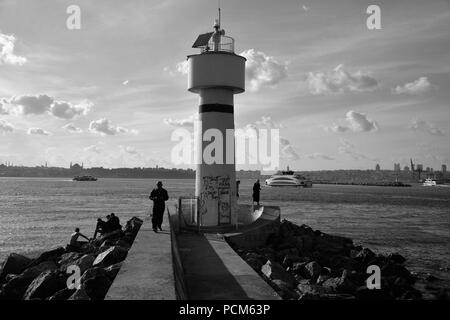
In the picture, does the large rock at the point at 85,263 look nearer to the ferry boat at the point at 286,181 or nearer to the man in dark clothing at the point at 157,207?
the man in dark clothing at the point at 157,207

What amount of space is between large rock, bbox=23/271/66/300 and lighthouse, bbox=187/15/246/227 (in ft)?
20.5

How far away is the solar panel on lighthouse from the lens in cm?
1541

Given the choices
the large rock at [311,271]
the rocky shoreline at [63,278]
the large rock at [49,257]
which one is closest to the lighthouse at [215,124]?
the rocky shoreline at [63,278]

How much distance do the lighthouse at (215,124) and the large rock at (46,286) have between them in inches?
246

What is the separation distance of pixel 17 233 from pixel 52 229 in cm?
→ 225

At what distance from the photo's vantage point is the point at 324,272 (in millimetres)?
12195

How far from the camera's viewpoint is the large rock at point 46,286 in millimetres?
9203

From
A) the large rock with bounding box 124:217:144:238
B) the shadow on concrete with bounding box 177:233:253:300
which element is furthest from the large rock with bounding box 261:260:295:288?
the large rock with bounding box 124:217:144:238

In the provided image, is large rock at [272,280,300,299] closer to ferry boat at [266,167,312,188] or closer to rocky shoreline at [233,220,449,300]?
rocky shoreline at [233,220,449,300]

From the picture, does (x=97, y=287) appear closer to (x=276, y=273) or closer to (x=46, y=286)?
(x=46, y=286)

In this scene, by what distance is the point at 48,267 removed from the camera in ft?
41.0

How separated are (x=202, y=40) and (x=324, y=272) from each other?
8.93m

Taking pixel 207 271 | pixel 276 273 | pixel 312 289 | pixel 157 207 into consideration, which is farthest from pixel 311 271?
pixel 157 207

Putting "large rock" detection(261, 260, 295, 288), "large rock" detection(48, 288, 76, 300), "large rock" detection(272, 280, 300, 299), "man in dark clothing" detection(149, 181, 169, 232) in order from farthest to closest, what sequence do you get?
1. "man in dark clothing" detection(149, 181, 169, 232)
2. "large rock" detection(261, 260, 295, 288)
3. "large rock" detection(272, 280, 300, 299)
4. "large rock" detection(48, 288, 76, 300)
